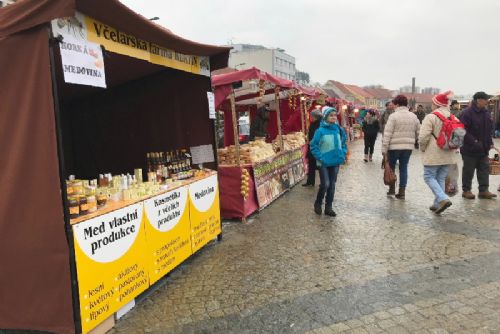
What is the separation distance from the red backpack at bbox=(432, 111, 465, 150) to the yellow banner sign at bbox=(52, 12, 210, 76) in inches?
158

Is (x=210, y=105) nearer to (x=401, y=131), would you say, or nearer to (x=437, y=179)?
(x=401, y=131)

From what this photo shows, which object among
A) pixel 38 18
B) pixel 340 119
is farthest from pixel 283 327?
pixel 340 119

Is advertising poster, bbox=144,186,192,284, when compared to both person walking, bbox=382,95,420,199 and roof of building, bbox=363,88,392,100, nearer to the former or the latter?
person walking, bbox=382,95,420,199

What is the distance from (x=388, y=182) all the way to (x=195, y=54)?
473 cm

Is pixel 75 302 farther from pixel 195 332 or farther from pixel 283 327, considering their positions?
pixel 283 327

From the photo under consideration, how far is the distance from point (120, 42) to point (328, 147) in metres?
3.84

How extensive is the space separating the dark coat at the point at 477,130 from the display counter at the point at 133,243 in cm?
523

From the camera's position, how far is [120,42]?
3682 mm

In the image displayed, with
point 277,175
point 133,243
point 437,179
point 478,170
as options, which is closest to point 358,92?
point 478,170

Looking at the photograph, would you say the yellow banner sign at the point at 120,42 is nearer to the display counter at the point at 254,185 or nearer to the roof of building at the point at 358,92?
the display counter at the point at 254,185

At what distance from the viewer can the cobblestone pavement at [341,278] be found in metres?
3.38

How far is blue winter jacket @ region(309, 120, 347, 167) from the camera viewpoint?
648cm

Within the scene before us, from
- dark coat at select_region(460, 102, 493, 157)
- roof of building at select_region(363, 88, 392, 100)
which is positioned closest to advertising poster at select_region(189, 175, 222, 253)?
dark coat at select_region(460, 102, 493, 157)

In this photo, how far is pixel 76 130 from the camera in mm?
6664
